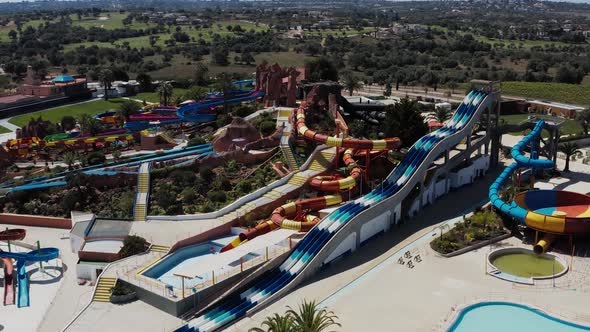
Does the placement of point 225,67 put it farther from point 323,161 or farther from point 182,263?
point 182,263

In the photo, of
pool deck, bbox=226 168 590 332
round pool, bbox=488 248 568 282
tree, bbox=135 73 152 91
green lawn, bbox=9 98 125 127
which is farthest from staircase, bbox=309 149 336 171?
tree, bbox=135 73 152 91

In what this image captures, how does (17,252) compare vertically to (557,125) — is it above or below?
below

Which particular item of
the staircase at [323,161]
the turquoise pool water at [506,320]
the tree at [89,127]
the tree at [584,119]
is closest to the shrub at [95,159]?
the tree at [89,127]

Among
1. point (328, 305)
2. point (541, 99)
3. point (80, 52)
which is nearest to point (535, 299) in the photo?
point (328, 305)

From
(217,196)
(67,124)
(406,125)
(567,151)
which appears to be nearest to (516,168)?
(567,151)

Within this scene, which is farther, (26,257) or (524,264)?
(26,257)

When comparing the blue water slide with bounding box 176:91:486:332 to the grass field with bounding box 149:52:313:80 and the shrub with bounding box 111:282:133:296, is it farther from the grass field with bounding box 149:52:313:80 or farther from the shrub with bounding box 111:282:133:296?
the grass field with bounding box 149:52:313:80

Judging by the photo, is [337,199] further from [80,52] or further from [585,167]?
[80,52]
